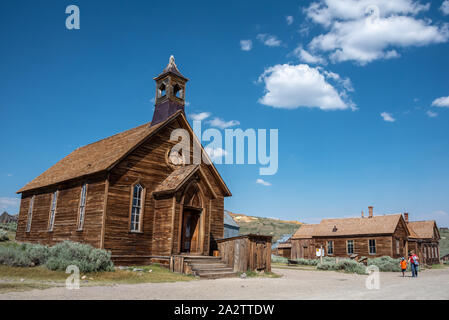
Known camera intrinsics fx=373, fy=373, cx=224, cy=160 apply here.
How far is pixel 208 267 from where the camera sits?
17.9 metres

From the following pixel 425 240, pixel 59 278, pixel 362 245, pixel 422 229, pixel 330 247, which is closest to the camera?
pixel 59 278

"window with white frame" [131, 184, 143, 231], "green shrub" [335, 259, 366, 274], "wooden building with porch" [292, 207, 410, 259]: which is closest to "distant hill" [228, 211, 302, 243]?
"wooden building with porch" [292, 207, 410, 259]

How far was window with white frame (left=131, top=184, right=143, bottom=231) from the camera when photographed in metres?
19.0

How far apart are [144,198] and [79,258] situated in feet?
16.2

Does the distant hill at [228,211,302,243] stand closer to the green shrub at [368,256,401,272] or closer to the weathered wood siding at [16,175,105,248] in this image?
the green shrub at [368,256,401,272]

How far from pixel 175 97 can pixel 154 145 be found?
4.11m

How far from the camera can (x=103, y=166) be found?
18.2m

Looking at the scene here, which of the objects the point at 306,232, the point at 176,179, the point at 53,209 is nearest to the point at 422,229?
the point at 306,232

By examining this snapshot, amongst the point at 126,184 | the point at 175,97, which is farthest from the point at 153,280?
the point at 175,97

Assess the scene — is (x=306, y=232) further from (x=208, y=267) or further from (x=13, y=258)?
(x=13, y=258)

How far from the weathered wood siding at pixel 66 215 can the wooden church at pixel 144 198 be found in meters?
0.05

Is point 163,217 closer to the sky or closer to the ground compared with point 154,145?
closer to the ground

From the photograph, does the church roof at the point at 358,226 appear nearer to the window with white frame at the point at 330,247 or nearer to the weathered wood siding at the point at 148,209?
the window with white frame at the point at 330,247
